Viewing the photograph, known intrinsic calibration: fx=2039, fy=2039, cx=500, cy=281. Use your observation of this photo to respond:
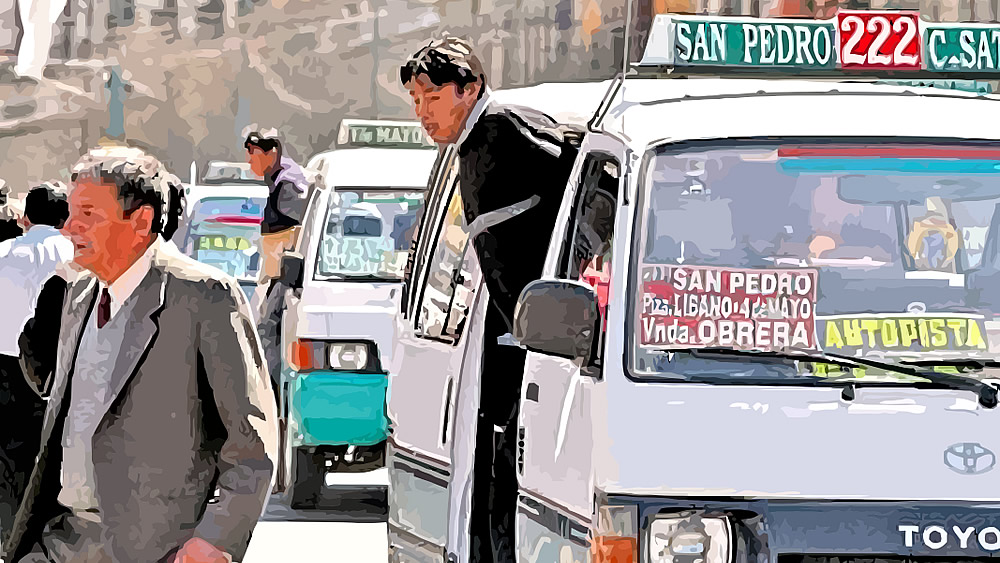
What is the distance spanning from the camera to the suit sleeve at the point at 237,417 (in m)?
4.33

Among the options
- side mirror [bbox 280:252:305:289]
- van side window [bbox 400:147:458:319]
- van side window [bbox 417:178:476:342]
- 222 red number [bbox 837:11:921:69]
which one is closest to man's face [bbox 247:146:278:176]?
side mirror [bbox 280:252:305:289]

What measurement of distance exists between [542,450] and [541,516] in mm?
163

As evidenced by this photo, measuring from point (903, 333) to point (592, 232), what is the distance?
1.05 metres

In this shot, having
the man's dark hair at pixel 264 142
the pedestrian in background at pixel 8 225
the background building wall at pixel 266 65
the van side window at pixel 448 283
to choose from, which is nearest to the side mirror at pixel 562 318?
the van side window at pixel 448 283

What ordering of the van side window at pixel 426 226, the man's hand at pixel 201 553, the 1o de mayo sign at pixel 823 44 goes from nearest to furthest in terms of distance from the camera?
the man's hand at pixel 201 553 → the 1o de mayo sign at pixel 823 44 → the van side window at pixel 426 226

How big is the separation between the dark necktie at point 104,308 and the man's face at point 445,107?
2123 millimetres

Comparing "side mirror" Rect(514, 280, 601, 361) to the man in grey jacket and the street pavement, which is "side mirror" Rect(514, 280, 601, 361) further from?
the street pavement

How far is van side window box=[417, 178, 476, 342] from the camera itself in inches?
246

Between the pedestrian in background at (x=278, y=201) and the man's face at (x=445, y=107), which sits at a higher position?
the pedestrian in background at (x=278, y=201)

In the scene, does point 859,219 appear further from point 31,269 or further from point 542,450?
point 31,269

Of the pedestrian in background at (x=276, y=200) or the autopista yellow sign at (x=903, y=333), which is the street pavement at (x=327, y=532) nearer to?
the pedestrian in background at (x=276, y=200)

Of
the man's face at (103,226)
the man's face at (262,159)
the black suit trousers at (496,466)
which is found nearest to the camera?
the man's face at (103,226)

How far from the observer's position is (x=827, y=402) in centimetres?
444

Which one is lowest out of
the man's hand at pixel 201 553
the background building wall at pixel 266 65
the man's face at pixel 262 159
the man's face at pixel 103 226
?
the man's hand at pixel 201 553
